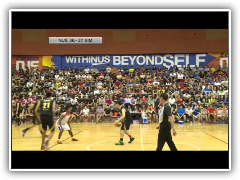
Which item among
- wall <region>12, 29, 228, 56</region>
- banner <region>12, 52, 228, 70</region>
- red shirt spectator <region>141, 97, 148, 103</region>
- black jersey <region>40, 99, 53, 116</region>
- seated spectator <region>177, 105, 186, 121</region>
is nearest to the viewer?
black jersey <region>40, 99, 53, 116</region>

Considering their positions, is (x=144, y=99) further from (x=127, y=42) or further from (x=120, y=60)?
(x=127, y=42)

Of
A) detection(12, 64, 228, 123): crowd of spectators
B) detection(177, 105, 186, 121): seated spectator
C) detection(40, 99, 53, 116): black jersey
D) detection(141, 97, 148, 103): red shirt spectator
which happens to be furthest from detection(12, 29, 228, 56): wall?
detection(40, 99, 53, 116): black jersey

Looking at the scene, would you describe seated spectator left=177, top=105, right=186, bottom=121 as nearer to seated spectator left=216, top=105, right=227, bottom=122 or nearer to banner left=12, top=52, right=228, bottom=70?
seated spectator left=216, top=105, right=227, bottom=122

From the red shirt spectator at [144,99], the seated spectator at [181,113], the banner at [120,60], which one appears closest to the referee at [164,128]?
the seated spectator at [181,113]

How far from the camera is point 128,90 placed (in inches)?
690

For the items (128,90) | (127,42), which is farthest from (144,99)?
(127,42)

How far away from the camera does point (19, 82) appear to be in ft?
58.9

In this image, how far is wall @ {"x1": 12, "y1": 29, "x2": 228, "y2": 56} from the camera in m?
19.5

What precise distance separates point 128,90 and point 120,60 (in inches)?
141

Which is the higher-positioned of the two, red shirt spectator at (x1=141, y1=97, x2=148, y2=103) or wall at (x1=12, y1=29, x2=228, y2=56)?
wall at (x1=12, y1=29, x2=228, y2=56)

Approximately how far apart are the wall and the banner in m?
0.40

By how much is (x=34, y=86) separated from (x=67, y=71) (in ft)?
9.19
